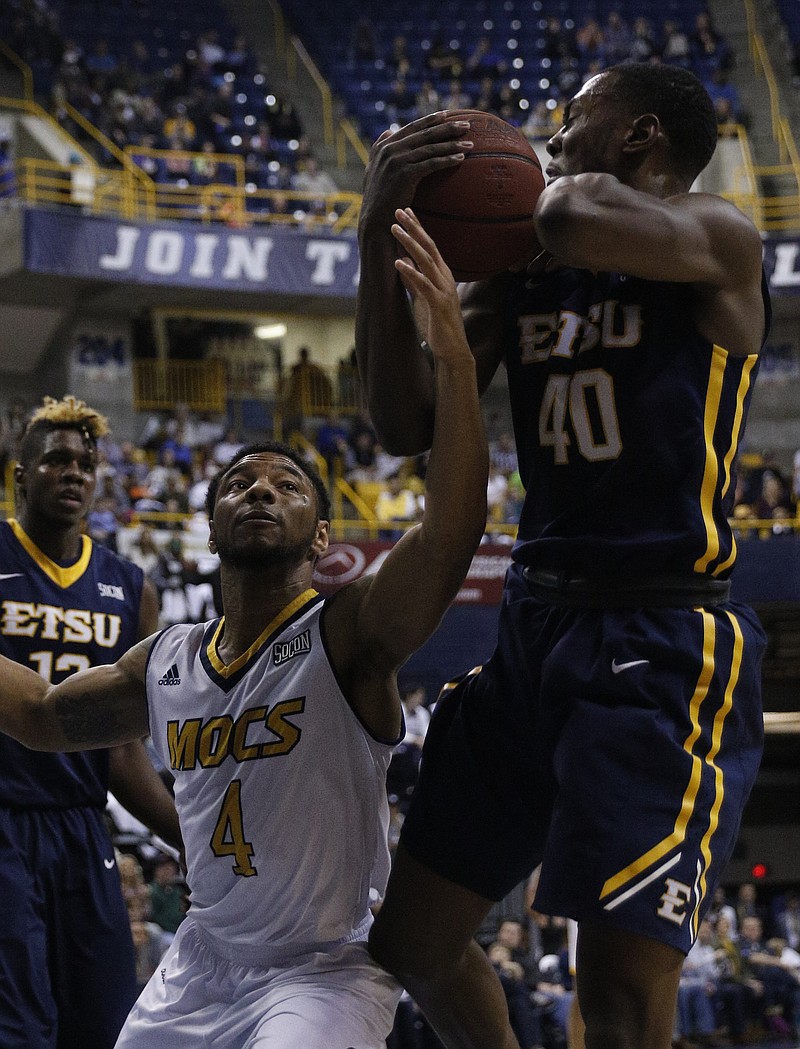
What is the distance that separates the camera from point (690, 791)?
2641 mm

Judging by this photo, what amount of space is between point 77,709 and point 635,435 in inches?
61.5

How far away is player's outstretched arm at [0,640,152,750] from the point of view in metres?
3.45

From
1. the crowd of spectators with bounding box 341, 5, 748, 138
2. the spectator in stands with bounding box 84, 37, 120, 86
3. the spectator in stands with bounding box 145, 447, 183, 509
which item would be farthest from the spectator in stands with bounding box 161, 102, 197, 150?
the spectator in stands with bounding box 145, 447, 183, 509

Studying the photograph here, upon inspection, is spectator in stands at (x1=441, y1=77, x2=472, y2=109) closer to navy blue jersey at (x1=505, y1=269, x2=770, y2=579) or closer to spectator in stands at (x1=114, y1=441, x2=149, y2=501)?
spectator in stands at (x1=114, y1=441, x2=149, y2=501)

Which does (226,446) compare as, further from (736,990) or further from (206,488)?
(736,990)

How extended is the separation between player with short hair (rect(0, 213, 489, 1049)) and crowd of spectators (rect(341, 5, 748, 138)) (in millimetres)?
Result: 18517

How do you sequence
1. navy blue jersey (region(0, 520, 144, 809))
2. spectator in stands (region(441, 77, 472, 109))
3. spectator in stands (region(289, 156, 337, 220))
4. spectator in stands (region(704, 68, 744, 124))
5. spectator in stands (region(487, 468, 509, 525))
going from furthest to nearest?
spectator in stands (region(704, 68, 744, 124)) → spectator in stands (region(441, 77, 472, 109)) → spectator in stands (region(289, 156, 337, 220)) → spectator in stands (region(487, 468, 509, 525)) → navy blue jersey (region(0, 520, 144, 809))

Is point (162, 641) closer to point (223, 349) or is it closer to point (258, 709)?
point (258, 709)

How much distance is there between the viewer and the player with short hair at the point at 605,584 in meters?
2.61

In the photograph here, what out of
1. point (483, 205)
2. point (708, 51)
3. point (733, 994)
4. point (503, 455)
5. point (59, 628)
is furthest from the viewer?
point (708, 51)

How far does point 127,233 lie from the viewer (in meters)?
17.3

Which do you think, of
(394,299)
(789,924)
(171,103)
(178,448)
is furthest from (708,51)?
(394,299)

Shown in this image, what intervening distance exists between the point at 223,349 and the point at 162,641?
17.9 meters

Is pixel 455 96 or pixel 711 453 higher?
pixel 455 96
